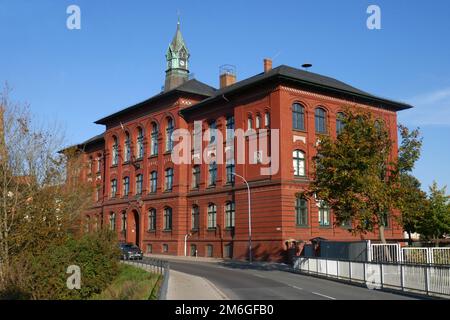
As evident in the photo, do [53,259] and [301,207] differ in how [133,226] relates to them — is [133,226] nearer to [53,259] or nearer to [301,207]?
[301,207]

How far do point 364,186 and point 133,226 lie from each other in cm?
3814

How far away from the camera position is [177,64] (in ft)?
212

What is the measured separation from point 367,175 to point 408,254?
4559 millimetres

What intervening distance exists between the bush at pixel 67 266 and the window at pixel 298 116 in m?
19.5

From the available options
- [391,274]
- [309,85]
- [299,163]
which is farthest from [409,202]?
[309,85]

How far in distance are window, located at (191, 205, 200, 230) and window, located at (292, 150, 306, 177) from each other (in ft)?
40.2

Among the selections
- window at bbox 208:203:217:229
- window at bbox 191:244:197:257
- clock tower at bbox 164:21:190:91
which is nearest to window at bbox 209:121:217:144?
window at bbox 208:203:217:229

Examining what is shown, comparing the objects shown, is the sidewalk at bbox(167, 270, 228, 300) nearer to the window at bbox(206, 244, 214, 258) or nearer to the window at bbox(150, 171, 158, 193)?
the window at bbox(206, 244, 214, 258)

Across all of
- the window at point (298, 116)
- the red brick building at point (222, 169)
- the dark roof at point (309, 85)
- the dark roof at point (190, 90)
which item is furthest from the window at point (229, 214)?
the dark roof at point (190, 90)

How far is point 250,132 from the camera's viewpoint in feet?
146

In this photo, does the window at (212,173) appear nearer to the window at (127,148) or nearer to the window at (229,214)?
the window at (229,214)

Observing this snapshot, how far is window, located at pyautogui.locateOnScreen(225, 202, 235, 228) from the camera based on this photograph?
1809 inches

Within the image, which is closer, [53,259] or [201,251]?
[53,259]
